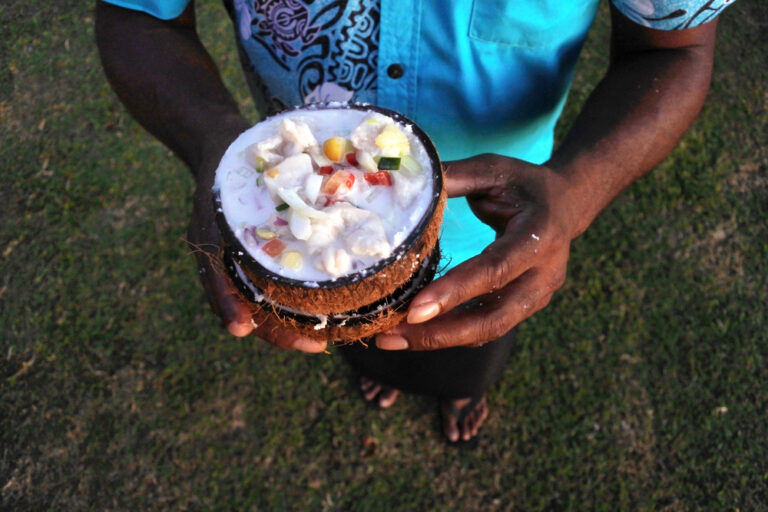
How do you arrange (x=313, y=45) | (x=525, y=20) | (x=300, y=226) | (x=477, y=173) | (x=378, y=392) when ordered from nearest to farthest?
(x=300, y=226), (x=477, y=173), (x=525, y=20), (x=313, y=45), (x=378, y=392)

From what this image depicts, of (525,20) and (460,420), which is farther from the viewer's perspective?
(460,420)

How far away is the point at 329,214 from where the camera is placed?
1216 millimetres

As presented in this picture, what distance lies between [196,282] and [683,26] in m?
2.70

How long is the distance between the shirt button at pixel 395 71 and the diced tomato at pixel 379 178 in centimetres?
47

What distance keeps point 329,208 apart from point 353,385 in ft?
6.51

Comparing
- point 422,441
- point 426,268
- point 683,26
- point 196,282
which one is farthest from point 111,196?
point 683,26

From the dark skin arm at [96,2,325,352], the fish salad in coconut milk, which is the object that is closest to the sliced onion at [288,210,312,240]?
the fish salad in coconut milk

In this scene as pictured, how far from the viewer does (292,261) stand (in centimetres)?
121

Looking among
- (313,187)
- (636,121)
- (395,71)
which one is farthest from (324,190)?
(636,121)

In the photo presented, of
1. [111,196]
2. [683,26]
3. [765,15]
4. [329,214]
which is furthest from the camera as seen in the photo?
[765,15]

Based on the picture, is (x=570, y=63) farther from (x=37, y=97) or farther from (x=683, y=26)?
Result: (x=37, y=97)

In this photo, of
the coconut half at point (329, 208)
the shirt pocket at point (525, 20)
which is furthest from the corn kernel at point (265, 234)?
the shirt pocket at point (525, 20)

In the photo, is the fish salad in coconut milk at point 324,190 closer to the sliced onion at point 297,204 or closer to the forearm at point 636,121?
the sliced onion at point 297,204

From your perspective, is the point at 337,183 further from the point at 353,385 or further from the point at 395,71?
the point at 353,385
